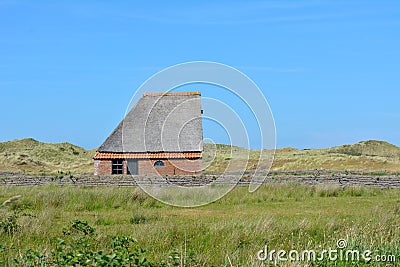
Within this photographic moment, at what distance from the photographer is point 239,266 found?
315 inches

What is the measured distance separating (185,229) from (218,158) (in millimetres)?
40137

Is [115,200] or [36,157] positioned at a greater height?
[36,157]

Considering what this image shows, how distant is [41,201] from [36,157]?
49.1m

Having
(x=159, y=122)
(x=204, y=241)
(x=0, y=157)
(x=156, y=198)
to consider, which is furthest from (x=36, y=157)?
(x=204, y=241)

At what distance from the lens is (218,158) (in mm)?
51500

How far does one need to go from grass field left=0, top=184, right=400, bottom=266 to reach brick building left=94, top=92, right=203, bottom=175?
15683 mm

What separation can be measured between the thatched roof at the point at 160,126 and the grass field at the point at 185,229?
1644 cm

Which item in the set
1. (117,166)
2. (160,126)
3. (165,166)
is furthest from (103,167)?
(160,126)

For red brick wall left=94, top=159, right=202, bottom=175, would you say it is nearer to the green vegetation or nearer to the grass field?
the green vegetation

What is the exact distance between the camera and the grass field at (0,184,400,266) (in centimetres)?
837

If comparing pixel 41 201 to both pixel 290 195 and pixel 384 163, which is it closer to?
pixel 290 195

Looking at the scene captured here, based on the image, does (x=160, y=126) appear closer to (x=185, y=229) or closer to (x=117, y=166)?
(x=117, y=166)

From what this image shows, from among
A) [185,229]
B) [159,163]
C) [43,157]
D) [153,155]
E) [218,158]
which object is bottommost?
[185,229]

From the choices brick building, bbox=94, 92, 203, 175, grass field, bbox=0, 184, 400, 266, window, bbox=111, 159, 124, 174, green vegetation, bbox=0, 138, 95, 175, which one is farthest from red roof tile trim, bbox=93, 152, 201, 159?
grass field, bbox=0, 184, 400, 266
